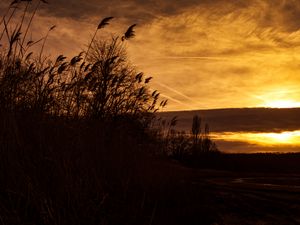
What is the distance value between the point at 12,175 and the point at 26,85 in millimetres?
2888

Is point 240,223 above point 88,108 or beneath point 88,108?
beneath

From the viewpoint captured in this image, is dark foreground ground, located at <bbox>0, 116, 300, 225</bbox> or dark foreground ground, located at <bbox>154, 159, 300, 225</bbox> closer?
dark foreground ground, located at <bbox>0, 116, 300, 225</bbox>

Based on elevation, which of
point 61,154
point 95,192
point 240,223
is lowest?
point 240,223

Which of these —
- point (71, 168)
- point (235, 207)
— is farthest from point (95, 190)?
point (235, 207)

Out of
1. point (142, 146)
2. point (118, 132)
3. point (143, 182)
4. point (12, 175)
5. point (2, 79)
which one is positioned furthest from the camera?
point (142, 146)

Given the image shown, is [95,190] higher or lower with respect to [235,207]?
higher

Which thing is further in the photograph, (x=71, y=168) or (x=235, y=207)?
(x=235, y=207)

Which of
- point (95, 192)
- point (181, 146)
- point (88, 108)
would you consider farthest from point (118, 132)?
point (181, 146)

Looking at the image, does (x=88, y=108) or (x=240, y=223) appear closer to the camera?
(x=240, y=223)

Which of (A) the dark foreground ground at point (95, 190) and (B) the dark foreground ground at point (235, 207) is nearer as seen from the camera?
(A) the dark foreground ground at point (95, 190)

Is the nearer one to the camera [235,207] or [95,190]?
[95,190]

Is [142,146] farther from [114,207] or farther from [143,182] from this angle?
[114,207]

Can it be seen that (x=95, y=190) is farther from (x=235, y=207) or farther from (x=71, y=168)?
(x=235, y=207)

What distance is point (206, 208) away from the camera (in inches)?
209
